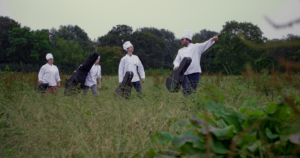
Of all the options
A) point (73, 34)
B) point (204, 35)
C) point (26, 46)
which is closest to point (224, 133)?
point (26, 46)

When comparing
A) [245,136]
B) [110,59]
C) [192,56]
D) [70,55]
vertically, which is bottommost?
[245,136]

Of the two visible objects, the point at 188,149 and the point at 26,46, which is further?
the point at 26,46

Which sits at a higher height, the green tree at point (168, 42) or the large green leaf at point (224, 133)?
the green tree at point (168, 42)

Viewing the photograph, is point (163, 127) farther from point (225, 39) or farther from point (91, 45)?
point (91, 45)

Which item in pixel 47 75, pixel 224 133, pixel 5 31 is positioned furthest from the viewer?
pixel 5 31

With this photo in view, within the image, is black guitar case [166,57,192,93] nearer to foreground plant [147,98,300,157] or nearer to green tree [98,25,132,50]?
foreground plant [147,98,300,157]

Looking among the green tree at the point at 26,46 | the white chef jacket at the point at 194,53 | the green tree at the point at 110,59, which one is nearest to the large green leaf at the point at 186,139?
the white chef jacket at the point at 194,53

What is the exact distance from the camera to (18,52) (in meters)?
48.9

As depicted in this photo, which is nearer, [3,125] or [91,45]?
[3,125]

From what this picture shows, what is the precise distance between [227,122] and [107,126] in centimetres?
129

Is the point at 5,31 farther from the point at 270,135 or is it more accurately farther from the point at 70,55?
the point at 270,135

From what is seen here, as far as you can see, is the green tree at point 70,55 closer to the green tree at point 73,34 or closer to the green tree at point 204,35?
Answer: the green tree at point 73,34

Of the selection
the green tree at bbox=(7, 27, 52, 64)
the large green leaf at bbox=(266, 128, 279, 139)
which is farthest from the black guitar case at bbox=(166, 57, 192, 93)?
the green tree at bbox=(7, 27, 52, 64)

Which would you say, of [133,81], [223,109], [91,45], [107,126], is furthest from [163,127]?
[91,45]
